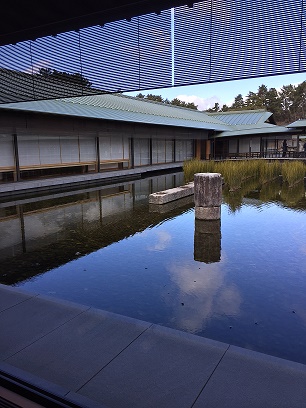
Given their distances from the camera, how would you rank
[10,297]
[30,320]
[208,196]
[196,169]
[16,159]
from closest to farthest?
1. [30,320]
2. [10,297]
3. [208,196]
4. [16,159]
5. [196,169]

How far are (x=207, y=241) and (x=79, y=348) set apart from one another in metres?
4.77

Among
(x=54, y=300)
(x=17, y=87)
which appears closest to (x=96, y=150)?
(x=17, y=87)

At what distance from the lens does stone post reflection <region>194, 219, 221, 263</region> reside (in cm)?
657

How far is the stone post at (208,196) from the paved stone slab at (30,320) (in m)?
5.99

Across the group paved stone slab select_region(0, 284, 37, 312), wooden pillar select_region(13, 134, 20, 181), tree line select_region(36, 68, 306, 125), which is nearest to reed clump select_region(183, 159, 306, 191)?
wooden pillar select_region(13, 134, 20, 181)

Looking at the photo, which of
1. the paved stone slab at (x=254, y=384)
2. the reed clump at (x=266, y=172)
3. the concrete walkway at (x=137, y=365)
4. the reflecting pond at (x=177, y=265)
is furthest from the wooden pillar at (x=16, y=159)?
the paved stone slab at (x=254, y=384)

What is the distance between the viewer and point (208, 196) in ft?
31.1

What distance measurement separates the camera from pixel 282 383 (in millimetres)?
2748

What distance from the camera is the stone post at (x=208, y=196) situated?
9469 millimetres

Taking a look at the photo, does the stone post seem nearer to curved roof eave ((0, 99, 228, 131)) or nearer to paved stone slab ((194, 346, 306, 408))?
paved stone slab ((194, 346, 306, 408))

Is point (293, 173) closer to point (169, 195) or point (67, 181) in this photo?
point (169, 195)

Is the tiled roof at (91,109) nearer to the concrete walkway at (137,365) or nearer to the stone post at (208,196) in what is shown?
the stone post at (208,196)

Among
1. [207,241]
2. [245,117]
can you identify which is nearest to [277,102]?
[245,117]

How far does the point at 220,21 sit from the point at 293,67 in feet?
3.14
